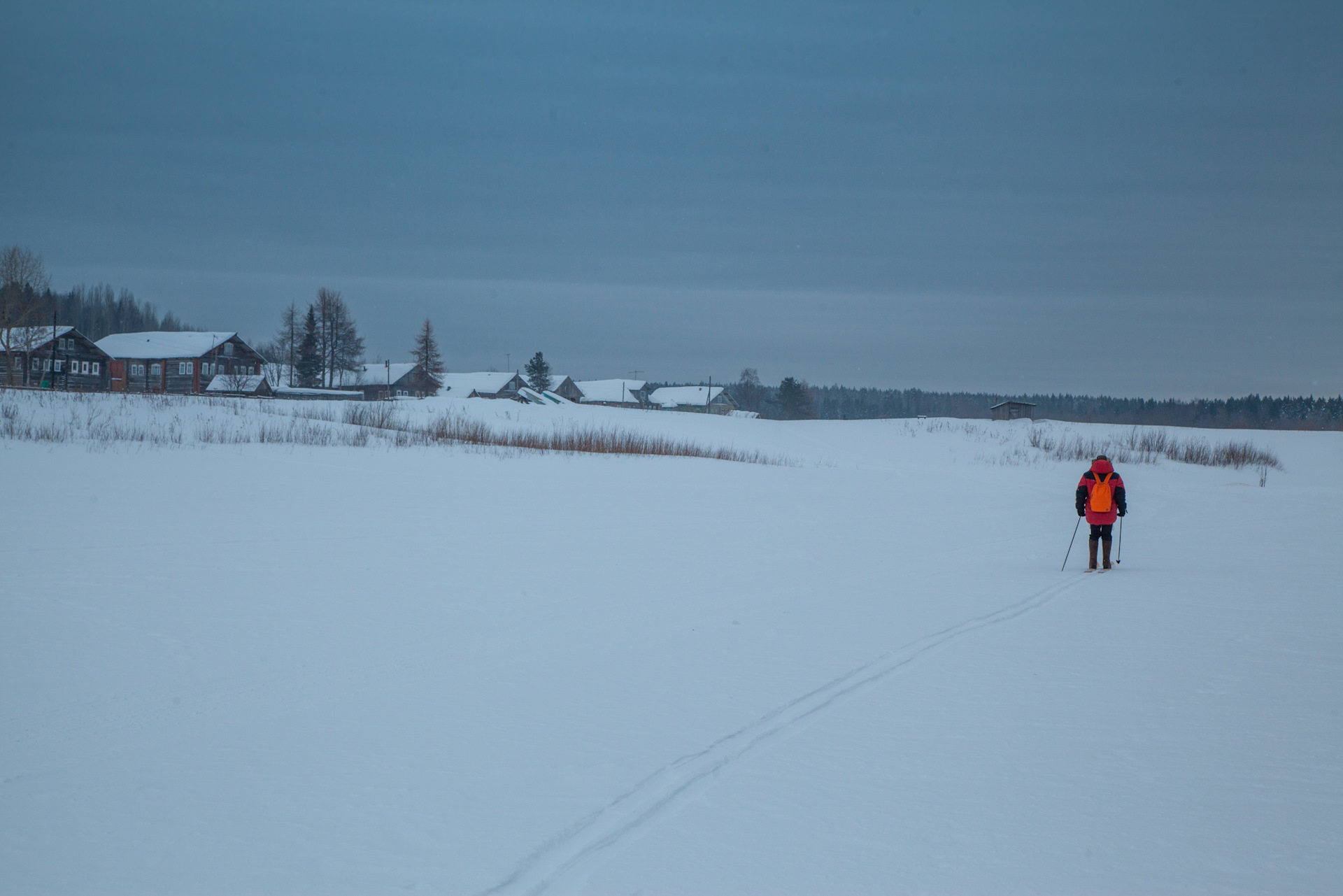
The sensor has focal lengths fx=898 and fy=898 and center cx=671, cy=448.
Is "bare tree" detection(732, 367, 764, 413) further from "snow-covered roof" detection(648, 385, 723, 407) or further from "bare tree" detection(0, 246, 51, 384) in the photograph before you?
"bare tree" detection(0, 246, 51, 384)

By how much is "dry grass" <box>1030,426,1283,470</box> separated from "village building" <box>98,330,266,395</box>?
59.1 metres

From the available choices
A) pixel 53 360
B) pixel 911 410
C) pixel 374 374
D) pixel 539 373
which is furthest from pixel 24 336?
pixel 911 410

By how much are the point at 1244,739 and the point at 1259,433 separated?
223ft

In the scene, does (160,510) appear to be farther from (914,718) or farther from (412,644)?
(914,718)

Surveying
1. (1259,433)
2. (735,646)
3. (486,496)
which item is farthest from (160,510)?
(1259,433)

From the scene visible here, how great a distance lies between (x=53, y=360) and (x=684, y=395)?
7717 centimetres

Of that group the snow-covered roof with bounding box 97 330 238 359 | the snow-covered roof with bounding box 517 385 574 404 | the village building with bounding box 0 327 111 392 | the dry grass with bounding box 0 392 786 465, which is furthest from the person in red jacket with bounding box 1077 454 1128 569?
the snow-covered roof with bounding box 97 330 238 359

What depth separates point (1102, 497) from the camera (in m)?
12.9

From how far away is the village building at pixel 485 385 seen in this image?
9400 cm

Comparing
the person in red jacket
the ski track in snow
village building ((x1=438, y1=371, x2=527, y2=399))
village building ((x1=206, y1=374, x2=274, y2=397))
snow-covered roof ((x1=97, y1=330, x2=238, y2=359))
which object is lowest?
the ski track in snow

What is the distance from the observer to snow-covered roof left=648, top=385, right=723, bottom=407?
4604 inches

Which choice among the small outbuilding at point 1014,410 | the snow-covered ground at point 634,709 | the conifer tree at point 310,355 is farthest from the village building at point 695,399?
the snow-covered ground at point 634,709

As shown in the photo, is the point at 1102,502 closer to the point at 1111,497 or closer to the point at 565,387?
the point at 1111,497

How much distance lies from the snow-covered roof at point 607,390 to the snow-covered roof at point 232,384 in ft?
182
